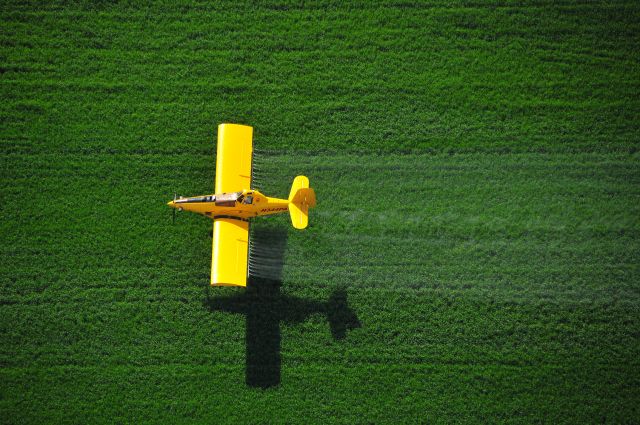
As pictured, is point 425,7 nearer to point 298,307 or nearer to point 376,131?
point 376,131

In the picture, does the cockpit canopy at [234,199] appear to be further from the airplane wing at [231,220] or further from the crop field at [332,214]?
the crop field at [332,214]

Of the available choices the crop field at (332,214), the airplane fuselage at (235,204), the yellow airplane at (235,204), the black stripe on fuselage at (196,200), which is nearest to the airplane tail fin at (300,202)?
the yellow airplane at (235,204)

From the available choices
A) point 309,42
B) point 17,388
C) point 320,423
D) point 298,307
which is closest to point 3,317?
point 17,388

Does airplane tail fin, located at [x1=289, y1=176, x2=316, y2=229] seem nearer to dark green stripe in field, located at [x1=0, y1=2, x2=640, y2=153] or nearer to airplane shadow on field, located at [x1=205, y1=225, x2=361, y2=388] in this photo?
airplane shadow on field, located at [x1=205, y1=225, x2=361, y2=388]

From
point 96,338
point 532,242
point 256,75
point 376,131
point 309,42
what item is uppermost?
point 309,42

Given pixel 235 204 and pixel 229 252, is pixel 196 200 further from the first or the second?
pixel 229 252

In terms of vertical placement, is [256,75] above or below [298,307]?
above

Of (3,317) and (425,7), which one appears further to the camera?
(425,7)
